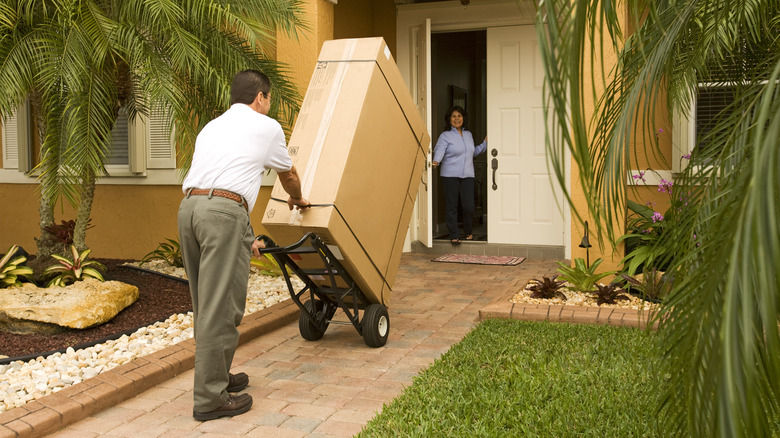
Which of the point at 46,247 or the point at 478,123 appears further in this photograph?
the point at 478,123

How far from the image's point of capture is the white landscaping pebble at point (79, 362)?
4.04 metres

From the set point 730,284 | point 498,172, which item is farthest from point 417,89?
point 730,284

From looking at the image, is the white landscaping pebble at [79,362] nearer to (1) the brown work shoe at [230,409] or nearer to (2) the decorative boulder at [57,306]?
(2) the decorative boulder at [57,306]

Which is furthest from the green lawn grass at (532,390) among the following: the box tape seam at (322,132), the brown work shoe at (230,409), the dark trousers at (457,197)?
the dark trousers at (457,197)

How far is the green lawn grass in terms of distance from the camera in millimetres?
3473

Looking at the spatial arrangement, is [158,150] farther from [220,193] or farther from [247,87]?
[220,193]

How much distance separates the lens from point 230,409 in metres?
3.84

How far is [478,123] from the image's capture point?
43.8 ft

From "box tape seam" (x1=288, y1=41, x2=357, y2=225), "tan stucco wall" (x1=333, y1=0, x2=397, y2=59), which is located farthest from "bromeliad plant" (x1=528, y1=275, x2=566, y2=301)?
"tan stucco wall" (x1=333, y1=0, x2=397, y2=59)

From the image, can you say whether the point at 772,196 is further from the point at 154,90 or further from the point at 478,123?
the point at 478,123

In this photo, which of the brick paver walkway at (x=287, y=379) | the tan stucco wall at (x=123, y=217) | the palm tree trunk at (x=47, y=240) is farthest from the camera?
the tan stucco wall at (x=123, y=217)

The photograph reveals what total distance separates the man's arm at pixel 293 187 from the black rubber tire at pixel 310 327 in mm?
1012

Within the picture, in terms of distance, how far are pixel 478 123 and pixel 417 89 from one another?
4138mm

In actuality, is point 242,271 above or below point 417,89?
below
